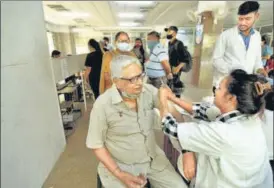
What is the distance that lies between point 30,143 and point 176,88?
194cm

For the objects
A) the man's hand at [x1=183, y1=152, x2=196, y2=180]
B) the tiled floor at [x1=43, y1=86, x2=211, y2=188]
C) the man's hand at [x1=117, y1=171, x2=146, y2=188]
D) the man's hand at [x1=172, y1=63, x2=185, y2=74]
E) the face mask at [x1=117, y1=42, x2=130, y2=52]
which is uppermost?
the face mask at [x1=117, y1=42, x2=130, y2=52]

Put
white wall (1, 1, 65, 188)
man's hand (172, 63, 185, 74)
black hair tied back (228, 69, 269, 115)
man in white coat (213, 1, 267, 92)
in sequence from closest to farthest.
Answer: black hair tied back (228, 69, 269, 115) < white wall (1, 1, 65, 188) < man in white coat (213, 1, 267, 92) < man's hand (172, 63, 185, 74)

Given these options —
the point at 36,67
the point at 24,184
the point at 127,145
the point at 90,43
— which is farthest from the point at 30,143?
the point at 90,43

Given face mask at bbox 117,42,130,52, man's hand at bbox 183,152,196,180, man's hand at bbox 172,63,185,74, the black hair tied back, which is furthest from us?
man's hand at bbox 172,63,185,74

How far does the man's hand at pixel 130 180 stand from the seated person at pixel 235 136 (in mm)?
348

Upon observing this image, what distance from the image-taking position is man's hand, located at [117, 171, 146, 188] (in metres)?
0.97

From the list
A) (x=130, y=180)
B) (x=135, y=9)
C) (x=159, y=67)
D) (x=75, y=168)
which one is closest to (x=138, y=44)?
(x=135, y=9)

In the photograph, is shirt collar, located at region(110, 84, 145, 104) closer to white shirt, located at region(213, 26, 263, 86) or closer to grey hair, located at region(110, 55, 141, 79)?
grey hair, located at region(110, 55, 141, 79)

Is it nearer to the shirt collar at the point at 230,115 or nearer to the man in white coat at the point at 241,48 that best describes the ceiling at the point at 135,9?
the man in white coat at the point at 241,48

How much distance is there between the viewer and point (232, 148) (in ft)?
2.35

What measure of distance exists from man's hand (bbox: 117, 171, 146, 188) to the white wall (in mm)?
605

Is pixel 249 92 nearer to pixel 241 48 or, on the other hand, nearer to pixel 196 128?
pixel 196 128

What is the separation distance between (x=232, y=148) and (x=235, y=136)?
0.05 m

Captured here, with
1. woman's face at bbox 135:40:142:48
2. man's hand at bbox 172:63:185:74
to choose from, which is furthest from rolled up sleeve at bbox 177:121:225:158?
woman's face at bbox 135:40:142:48
